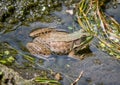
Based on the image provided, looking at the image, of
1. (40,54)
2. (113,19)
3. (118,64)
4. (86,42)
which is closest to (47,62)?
(40,54)

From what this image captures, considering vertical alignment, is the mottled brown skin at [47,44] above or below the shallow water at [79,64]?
above

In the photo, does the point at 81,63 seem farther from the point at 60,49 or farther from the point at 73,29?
the point at 73,29

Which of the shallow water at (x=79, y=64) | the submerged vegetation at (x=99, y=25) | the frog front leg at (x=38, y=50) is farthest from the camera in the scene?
the submerged vegetation at (x=99, y=25)

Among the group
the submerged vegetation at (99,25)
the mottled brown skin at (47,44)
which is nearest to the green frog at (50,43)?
the mottled brown skin at (47,44)

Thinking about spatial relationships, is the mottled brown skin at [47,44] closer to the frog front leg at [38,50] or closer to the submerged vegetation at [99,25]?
the frog front leg at [38,50]

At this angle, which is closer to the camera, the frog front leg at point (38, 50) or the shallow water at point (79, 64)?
the shallow water at point (79, 64)

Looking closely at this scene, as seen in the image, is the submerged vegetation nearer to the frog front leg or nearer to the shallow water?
the shallow water
